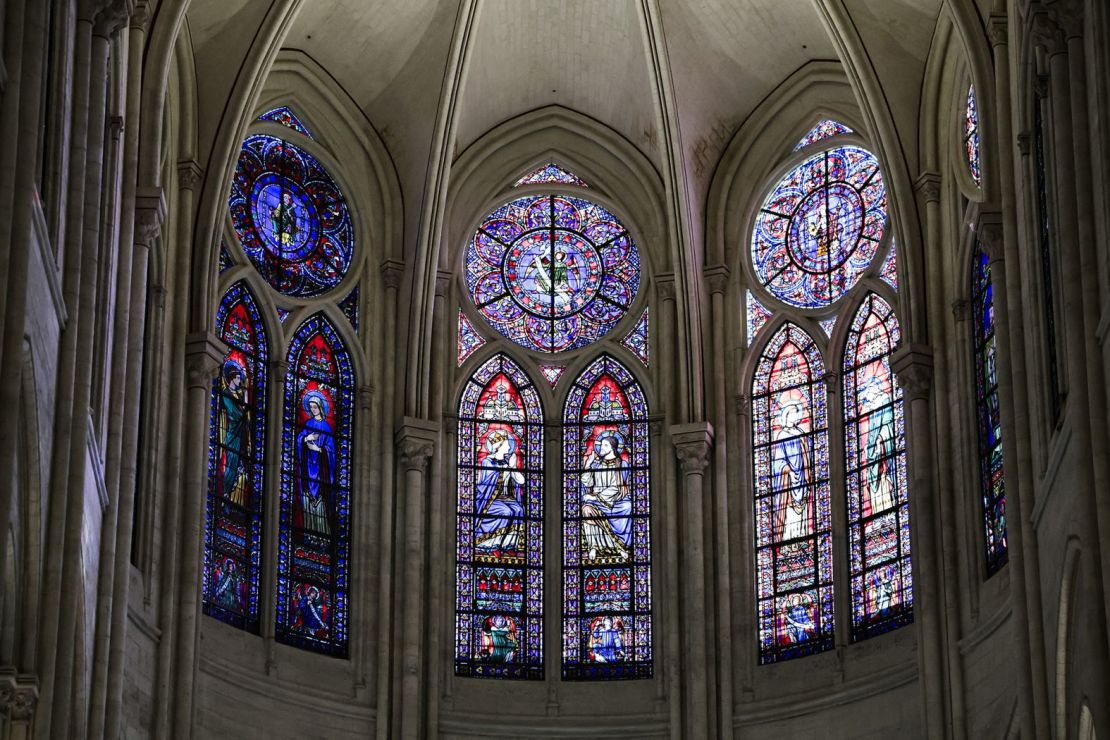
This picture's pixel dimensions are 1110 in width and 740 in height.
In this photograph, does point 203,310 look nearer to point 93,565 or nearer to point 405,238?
point 405,238

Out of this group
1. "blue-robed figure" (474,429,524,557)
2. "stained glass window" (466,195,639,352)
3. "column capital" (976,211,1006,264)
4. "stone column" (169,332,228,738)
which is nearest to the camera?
"column capital" (976,211,1006,264)

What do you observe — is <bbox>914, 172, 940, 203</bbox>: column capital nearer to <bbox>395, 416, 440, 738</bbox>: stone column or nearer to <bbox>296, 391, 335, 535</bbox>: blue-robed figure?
<bbox>395, 416, 440, 738</bbox>: stone column

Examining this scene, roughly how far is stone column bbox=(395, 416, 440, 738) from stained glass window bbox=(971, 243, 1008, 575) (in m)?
6.10

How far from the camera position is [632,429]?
2697cm

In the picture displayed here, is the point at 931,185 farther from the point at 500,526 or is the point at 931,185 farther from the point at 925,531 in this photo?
the point at 500,526

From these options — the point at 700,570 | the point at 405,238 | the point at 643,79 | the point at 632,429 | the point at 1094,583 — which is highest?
the point at 643,79

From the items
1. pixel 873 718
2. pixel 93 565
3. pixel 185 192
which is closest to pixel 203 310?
pixel 185 192

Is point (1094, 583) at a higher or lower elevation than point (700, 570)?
lower

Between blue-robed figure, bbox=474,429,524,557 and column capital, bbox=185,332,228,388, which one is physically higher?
column capital, bbox=185,332,228,388

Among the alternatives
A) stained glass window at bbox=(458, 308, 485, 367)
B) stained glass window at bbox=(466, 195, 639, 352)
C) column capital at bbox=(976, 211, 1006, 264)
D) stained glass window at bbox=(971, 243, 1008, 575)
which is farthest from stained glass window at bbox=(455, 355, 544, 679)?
column capital at bbox=(976, 211, 1006, 264)

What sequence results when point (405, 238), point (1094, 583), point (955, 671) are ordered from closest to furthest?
point (1094, 583), point (955, 671), point (405, 238)

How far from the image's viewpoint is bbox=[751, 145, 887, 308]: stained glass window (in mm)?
26203

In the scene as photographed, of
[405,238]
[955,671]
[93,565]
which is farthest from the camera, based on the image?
[405,238]

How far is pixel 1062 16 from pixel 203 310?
979cm
